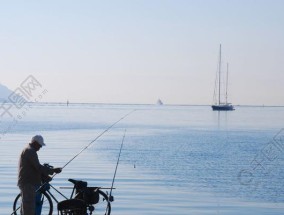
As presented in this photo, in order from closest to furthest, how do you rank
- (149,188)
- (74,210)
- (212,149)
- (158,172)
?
(74,210) < (149,188) < (158,172) < (212,149)

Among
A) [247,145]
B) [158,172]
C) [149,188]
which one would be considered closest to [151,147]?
[247,145]

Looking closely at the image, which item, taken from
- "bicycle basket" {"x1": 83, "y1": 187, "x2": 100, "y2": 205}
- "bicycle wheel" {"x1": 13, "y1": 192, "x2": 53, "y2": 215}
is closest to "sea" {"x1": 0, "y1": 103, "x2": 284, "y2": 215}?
"bicycle wheel" {"x1": 13, "y1": 192, "x2": 53, "y2": 215}

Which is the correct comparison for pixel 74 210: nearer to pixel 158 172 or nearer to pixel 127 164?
pixel 158 172

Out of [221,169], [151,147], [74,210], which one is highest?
[151,147]

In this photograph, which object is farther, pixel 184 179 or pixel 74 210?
pixel 184 179

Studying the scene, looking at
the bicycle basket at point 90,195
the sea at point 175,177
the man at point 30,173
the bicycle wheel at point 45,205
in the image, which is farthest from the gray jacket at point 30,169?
the sea at point 175,177

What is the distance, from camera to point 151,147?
42.8m

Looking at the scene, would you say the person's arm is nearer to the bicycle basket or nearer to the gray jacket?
the gray jacket

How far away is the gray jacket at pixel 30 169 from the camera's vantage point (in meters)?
10.2

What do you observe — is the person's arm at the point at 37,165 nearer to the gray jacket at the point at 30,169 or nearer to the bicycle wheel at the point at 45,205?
the gray jacket at the point at 30,169

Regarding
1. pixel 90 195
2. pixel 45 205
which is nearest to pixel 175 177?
pixel 45 205

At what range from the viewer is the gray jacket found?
10188mm

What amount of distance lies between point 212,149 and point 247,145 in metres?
4.53

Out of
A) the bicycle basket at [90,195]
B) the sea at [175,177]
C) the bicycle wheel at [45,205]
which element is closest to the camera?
the bicycle basket at [90,195]
